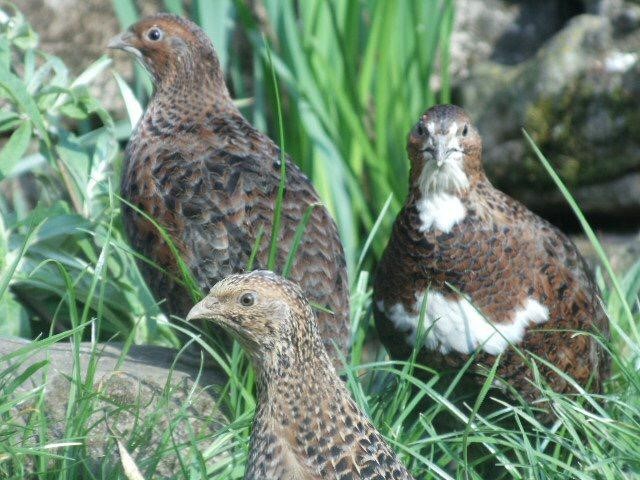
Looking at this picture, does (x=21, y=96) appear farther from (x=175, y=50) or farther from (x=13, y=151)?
(x=175, y=50)

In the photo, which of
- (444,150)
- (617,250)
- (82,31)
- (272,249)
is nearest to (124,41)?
(272,249)

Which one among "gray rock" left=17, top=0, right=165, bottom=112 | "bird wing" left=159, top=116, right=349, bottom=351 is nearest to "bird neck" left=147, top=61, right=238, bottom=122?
"bird wing" left=159, top=116, right=349, bottom=351

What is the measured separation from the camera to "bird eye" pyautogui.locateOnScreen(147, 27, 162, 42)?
140 inches

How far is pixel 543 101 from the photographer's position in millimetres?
4777

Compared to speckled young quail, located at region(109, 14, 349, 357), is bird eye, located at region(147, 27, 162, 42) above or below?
above

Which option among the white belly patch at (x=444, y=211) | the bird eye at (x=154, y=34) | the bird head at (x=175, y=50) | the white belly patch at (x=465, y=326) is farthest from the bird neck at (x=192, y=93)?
the white belly patch at (x=465, y=326)

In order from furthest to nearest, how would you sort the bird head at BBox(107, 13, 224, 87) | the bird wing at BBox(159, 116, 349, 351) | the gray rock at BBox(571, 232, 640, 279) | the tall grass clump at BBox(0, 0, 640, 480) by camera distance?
the gray rock at BBox(571, 232, 640, 279), the bird head at BBox(107, 13, 224, 87), the bird wing at BBox(159, 116, 349, 351), the tall grass clump at BBox(0, 0, 640, 480)

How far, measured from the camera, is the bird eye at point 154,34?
3.56 metres

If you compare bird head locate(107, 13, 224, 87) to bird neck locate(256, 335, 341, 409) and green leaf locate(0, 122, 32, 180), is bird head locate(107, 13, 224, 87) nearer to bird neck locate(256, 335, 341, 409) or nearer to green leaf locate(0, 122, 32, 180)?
green leaf locate(0, 122, 32, 180)

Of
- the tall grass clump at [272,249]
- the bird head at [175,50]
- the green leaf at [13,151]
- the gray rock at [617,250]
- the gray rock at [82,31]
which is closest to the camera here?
the tall grass clump at [272,249]

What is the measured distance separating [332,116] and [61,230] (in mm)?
1485

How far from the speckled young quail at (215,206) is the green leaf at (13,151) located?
336 millimetres

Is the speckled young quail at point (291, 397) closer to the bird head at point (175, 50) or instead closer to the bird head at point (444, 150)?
the bird head at point (444, 150)

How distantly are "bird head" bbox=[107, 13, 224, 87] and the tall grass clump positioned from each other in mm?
253
